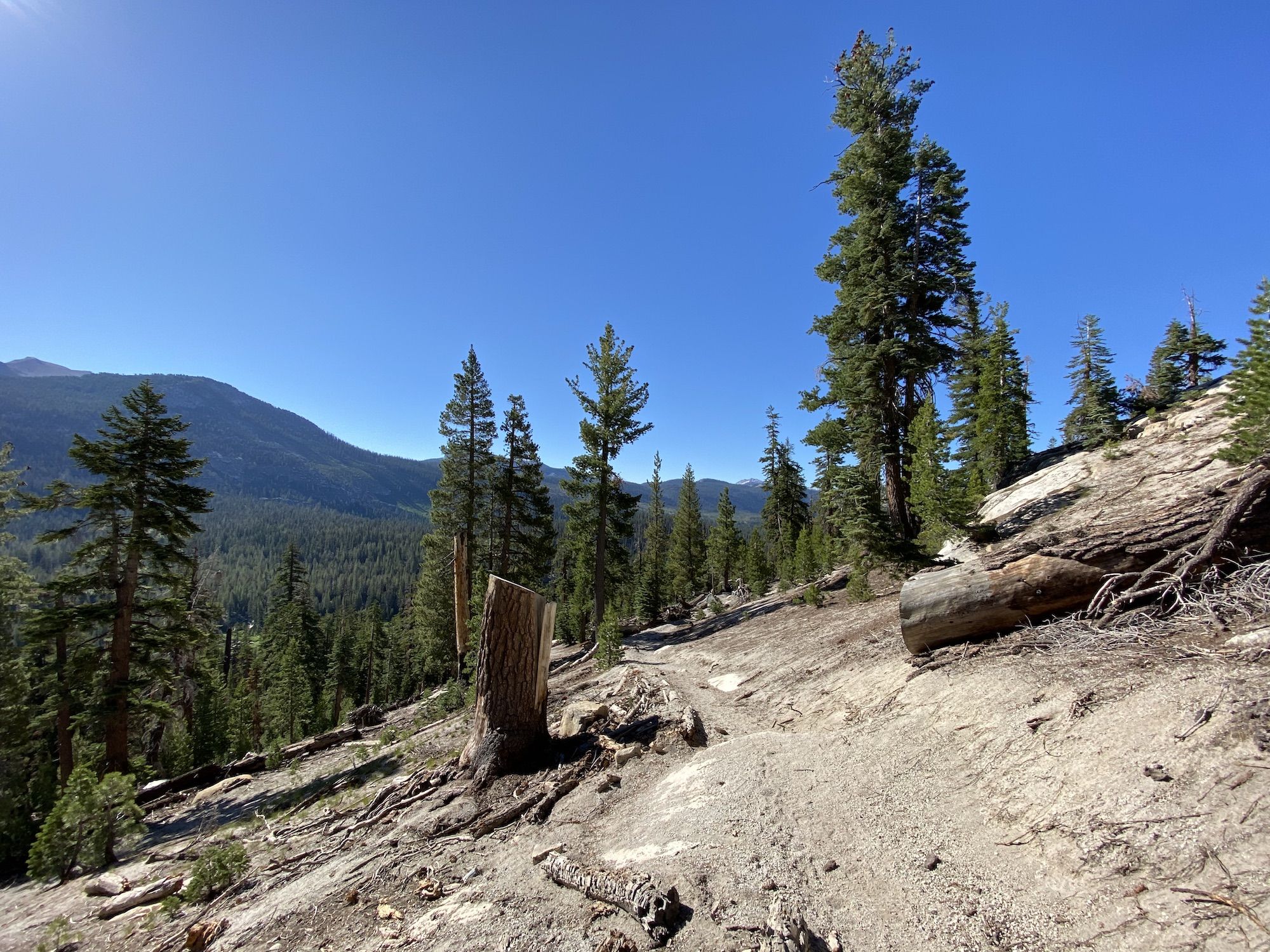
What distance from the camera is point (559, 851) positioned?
473 cm

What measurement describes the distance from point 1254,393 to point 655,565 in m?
43.2

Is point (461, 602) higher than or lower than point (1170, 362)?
lower

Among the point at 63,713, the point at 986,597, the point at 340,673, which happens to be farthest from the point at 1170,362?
the point at 340,673

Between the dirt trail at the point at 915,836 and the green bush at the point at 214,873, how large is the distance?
0.60 meters

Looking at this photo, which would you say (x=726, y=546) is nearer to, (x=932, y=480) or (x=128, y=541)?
(x=932, y=480)

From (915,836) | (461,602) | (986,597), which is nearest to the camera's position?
(915,836)

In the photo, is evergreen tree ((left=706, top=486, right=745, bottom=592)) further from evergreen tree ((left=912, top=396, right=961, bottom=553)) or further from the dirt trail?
the dirt trail

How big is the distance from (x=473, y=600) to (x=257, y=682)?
35232mm

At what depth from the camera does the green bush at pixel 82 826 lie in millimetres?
8711

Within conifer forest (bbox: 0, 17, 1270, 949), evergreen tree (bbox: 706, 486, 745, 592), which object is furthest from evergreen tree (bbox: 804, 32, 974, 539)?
evergreen tree (bbox: 706, 486, 745, 592)

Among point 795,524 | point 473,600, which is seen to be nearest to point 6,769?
point 473,600

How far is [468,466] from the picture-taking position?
22.8 metres

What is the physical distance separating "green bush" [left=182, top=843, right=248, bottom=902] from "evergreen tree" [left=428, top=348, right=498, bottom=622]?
16.2 m

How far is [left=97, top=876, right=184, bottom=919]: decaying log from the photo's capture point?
271 inches
